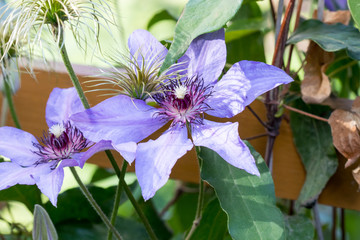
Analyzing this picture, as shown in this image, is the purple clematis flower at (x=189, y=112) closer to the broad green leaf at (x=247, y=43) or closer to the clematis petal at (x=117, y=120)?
the clematis petal at (x=117, y=120)

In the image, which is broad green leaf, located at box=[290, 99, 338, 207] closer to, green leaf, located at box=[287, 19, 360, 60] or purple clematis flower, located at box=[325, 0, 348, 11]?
green leaf, located at box=[287, 19, 360, 60]

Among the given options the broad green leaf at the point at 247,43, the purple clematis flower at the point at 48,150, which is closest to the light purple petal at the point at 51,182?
the purple clematis flower at the point at 48,150

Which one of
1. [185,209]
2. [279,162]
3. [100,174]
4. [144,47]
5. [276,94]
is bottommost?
[185,209]

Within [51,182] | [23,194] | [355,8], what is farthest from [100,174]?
[355,8]

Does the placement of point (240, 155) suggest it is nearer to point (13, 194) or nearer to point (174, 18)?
point (13, 194)

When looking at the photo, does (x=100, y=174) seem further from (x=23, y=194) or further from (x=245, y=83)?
(x=245, y=83)
